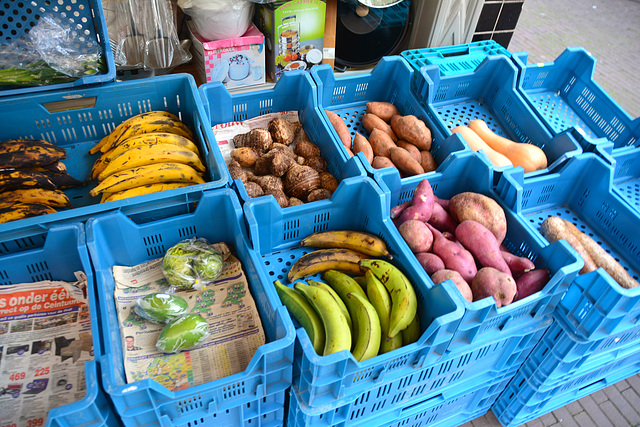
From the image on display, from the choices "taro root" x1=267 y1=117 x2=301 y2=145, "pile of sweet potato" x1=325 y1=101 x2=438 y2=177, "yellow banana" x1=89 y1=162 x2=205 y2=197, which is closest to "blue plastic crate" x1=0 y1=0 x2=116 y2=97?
"yellow banana" x1=89 y1=162 x2=205 y2=197

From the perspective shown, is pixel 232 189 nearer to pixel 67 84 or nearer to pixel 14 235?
pixel 14 235

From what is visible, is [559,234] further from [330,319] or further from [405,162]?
[330,319]

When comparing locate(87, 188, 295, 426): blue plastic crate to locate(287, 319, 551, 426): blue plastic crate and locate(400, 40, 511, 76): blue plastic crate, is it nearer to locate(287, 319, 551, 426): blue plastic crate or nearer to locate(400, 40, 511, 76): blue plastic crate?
locate(287, 319, 551, 426): blue plastic crate

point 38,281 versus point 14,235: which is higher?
point 14,235

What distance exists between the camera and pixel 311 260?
72.1 inches

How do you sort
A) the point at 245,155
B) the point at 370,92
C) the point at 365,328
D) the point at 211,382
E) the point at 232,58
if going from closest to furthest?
the point at 211,382
the point at 365,328
the point at 245,155
the point at 370,92
the point at 232,58

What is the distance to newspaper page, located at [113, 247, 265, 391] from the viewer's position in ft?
4.98

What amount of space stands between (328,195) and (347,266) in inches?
15.6

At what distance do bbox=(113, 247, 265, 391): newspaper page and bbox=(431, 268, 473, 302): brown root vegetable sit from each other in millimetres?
→ 713

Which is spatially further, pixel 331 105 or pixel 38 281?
pixel 331 105

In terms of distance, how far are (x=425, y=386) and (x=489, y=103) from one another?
1946 millimetres

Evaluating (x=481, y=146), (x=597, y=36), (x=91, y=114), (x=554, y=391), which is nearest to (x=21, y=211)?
(x=91, y=114)

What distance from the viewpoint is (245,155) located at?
7.28 ft

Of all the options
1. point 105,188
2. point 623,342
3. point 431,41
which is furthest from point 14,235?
point 431,41
